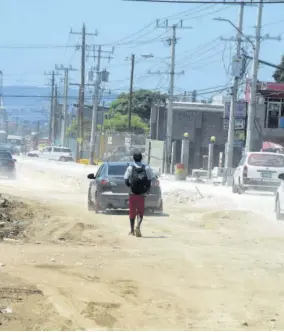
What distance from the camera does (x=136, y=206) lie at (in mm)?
18391

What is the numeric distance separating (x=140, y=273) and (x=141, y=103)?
363ft

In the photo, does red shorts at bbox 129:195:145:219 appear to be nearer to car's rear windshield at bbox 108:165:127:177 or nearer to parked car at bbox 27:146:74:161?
car's rear windshield at bbox 108:165:127:177

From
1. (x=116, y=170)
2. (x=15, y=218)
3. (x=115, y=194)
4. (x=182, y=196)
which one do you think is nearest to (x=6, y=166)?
(x=182, y=196)

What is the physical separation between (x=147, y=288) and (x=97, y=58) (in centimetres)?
8026

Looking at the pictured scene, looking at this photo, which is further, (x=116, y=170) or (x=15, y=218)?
(x=116, y=170)

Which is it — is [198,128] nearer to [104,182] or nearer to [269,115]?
[269,115]

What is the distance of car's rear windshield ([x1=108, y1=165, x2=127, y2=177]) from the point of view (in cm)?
2491

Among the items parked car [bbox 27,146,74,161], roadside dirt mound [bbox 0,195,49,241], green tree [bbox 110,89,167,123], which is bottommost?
parked car [bbox 27,146,74,161]

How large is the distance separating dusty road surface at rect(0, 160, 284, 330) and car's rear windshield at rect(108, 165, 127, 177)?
176cm

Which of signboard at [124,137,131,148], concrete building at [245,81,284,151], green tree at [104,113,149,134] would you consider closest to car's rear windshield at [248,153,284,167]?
concrete building at [245,81,284,151]

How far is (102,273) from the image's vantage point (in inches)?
491

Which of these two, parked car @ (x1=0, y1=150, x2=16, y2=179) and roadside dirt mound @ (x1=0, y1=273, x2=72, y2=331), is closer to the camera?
roadside dirt mound @ (x1=0, y1=273, x2=72, y2=331)

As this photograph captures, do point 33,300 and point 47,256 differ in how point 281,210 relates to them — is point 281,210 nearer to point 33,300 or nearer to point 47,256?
point 47,256

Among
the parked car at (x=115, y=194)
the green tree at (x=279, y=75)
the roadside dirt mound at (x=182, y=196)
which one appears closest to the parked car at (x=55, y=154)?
the green tree at (x=279, y=75)
